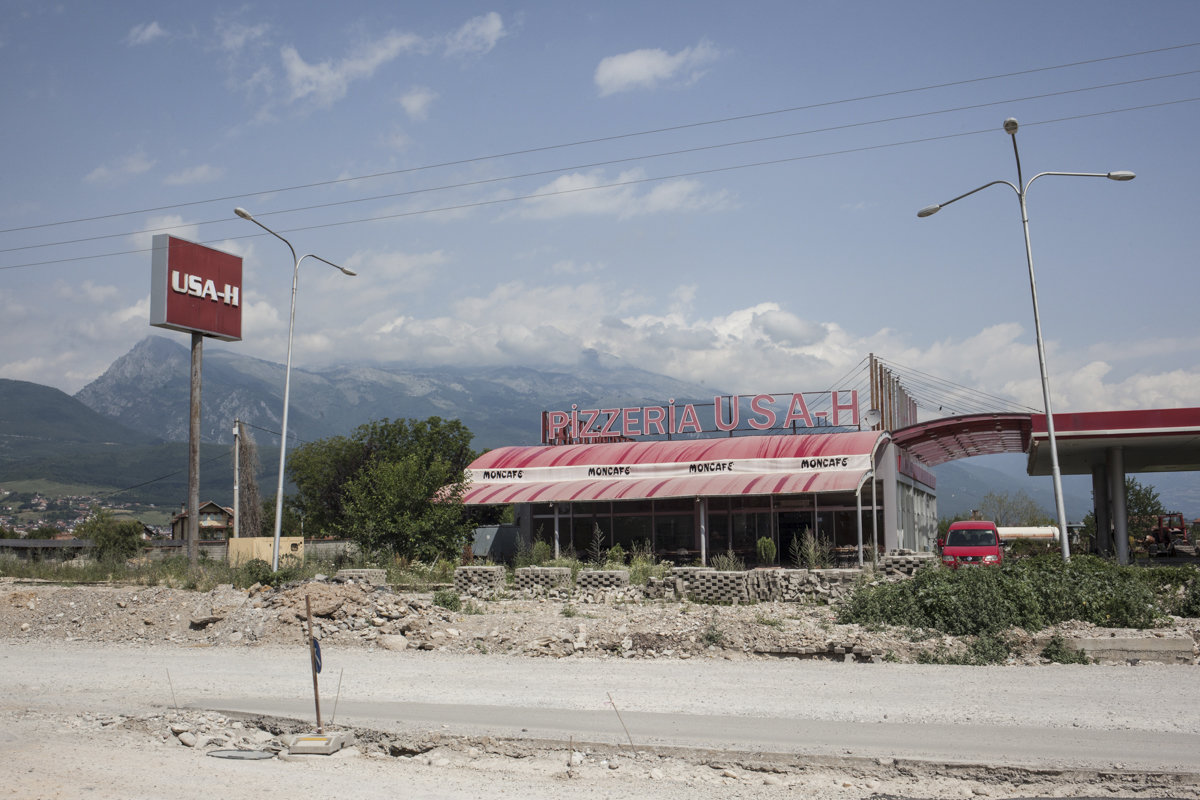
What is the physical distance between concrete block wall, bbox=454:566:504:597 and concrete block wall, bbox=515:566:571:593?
1.73ft

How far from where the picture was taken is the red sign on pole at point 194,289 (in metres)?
30.4

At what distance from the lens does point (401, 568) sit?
2864 centimetres

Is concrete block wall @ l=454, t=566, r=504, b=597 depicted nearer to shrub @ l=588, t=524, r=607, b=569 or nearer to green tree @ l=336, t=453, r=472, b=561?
green tree @ l=336, t=453, r=472, b=561

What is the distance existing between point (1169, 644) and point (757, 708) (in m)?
6.96

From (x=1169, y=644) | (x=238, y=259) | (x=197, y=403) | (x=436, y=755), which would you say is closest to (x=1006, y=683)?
(x=1169, y=644)

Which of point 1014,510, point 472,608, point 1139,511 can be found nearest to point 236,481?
point 472,608

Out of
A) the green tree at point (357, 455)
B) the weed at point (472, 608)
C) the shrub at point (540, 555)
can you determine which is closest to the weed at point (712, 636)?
the weed at point (472, 608)

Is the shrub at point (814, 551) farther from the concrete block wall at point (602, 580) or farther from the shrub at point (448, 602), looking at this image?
the shrub at point (448, 602)

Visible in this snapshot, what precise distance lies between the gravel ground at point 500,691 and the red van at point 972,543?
33.3ft

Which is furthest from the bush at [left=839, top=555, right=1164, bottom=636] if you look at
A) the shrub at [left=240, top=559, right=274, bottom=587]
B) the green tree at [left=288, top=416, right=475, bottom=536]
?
the green tree at [left=288, top=416, right=475, bottom=536]

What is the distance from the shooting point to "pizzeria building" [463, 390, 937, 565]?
34875 millimetres

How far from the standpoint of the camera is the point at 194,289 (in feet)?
103

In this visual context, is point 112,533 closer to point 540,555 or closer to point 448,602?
point 540,555

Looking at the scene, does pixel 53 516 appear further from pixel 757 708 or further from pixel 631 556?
pixel 757 708
